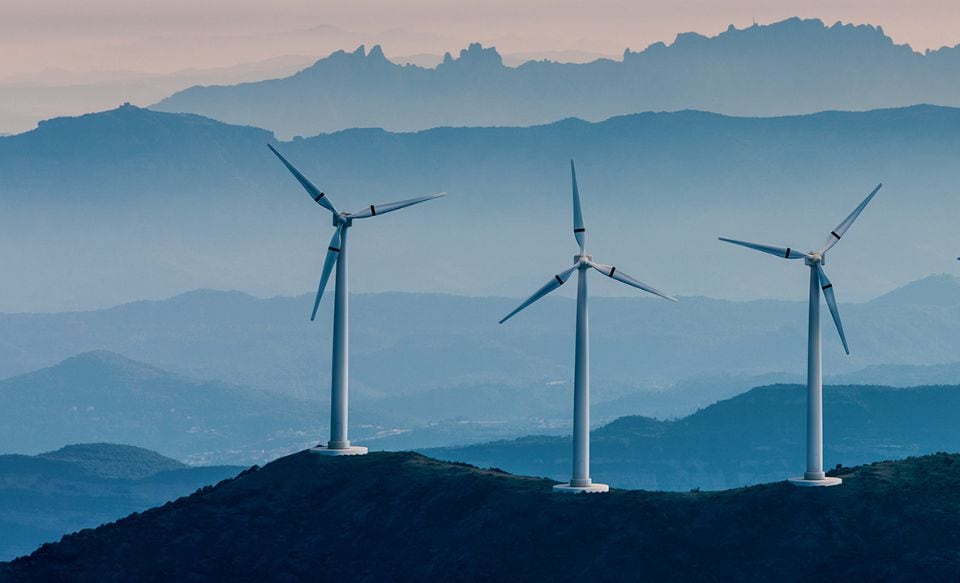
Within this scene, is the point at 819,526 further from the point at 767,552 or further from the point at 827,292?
the point at 827,292

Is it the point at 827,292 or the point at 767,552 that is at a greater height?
the point at 827,292

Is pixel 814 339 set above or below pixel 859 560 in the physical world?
above

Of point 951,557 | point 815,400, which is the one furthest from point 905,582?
point 815,400

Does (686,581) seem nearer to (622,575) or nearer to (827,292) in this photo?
(622,575)

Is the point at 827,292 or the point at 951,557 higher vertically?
the point at 827,292

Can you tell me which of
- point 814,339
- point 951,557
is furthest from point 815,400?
point 951,557

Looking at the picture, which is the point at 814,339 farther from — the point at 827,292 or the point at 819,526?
the point at 819,526
